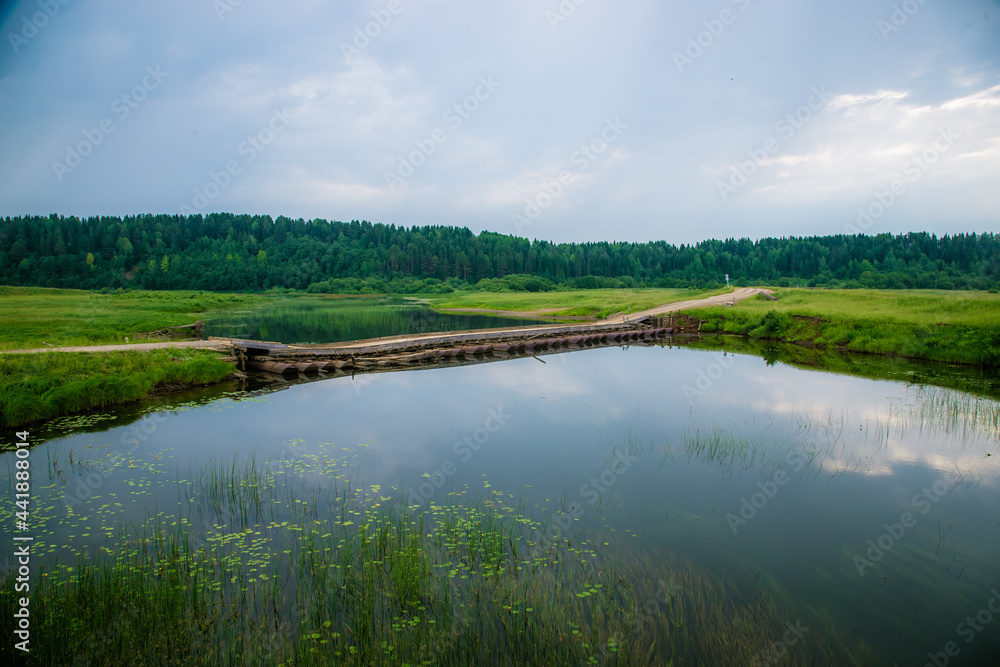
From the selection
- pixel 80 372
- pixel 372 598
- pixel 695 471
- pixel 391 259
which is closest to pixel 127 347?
pixel 80 372

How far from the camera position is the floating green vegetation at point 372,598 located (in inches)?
258

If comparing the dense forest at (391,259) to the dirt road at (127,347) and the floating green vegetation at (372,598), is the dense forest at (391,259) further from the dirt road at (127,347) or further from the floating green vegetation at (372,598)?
the floating green vegetation at (372,598)

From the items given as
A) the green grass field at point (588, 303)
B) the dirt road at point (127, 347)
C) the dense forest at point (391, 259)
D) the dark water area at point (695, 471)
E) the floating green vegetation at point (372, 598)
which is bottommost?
the dark water area at point (695, 471)

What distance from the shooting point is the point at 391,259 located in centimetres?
15275

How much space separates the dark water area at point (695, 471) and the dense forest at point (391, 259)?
103 metres

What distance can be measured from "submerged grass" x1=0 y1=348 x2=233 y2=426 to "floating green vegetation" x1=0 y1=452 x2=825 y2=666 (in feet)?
36.9

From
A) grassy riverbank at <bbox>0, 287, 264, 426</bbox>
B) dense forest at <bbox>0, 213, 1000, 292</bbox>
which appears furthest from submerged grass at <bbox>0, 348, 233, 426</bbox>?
dense forest at <bbox>0, 213, 1000, 292</bbox>

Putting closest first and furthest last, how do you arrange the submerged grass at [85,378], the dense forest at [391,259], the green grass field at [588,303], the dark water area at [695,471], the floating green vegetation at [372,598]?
the floating green vegetation at [372,598], the dark water area at [695,471], the submerged grass at [85,378], the green grass field at [588,303], the dense forest at [391,259]

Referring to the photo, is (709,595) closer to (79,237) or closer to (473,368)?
(473,368)

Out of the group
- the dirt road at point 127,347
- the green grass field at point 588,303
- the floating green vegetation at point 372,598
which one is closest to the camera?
the floating green vegetation at point 372,598

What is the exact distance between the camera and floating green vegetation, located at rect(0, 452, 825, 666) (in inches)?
258

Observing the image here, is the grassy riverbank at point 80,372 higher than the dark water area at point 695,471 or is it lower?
higher

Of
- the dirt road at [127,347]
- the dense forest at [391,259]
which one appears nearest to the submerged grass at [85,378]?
the dirt road at [127,347]

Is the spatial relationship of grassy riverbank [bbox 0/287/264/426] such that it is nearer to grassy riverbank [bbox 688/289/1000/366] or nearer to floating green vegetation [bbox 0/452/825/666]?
floating green vegetation [bbox 0/452/825/666]
